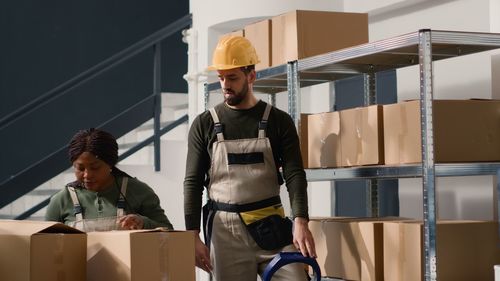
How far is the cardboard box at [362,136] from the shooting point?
455 cm

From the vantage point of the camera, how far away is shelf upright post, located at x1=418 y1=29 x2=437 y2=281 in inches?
160

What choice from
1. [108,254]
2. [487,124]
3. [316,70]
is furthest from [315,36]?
[108,254]

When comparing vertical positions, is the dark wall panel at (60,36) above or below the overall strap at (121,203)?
above

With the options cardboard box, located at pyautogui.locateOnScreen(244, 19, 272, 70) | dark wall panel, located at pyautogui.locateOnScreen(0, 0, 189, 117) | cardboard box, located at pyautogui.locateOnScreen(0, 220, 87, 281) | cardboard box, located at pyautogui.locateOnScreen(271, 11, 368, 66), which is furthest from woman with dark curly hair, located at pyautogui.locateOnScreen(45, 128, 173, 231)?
dark wall panel, located at pyautogui.locateOnScreen(0, 0, 189, 117)

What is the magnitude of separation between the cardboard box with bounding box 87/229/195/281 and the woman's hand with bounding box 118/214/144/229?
32cm

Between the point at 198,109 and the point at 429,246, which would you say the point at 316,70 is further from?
the point at 198,109

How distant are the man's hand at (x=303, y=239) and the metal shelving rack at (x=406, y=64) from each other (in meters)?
0.54

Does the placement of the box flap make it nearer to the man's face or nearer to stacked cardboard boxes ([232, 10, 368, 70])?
the man's face

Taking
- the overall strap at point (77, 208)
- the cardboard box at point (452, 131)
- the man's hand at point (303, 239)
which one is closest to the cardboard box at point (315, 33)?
the cardboard box at point (452, 131)

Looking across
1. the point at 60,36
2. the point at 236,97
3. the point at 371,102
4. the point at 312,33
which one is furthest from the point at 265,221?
the point at 60,36

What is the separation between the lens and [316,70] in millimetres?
5121

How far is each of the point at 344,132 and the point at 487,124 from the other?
0.75 metres

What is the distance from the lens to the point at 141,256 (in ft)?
10.5

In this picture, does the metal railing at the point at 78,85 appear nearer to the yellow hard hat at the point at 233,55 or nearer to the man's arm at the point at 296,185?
the yellow hard hat at the point at 233,55
